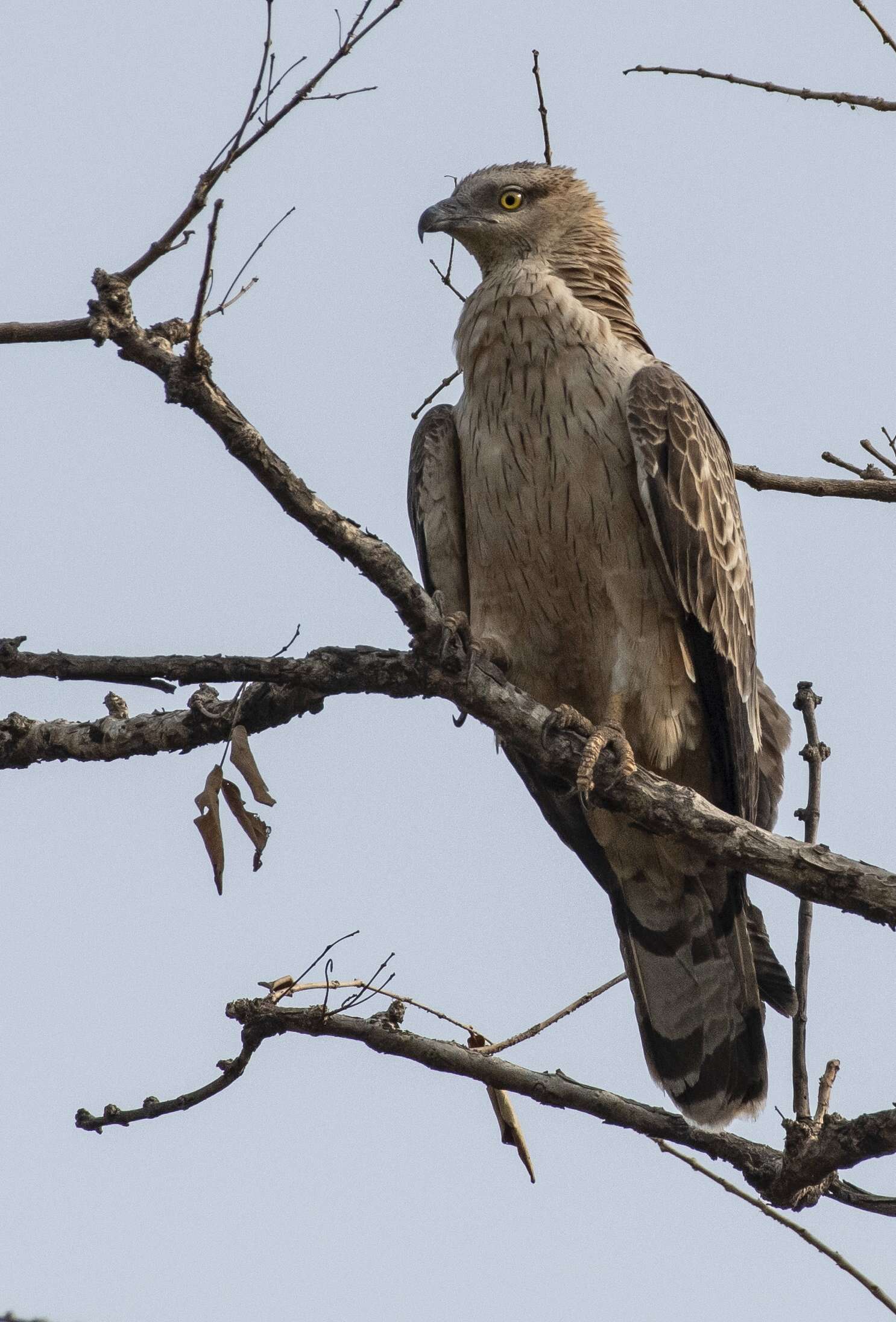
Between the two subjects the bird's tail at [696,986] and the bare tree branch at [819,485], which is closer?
the bare tree branch at [819,485]

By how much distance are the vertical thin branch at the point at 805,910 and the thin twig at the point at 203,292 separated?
2.45 m

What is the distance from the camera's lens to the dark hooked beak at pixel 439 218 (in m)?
6.64

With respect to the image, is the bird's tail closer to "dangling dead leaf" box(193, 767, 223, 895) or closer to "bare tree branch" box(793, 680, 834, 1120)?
"bare tree branch" box(793, 680, 834, 1120)

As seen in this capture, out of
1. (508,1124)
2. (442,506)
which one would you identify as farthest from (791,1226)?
(442,506)

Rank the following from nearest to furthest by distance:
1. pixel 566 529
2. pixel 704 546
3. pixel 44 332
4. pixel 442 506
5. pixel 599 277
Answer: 1. pixel 44 332
2. pixel 566 529
3. pixel 704 546
4. pixel 442 506
5. pixel 599 277

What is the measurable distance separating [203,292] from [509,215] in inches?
141

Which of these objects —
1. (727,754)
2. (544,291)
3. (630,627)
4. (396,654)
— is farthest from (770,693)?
(396,654)

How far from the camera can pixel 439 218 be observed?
21.8ft

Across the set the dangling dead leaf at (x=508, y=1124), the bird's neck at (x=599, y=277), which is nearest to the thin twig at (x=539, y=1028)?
the dangling dead leaf at (x=508, y=1124)

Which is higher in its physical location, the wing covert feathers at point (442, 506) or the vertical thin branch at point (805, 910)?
the wing covert feathers at point (442, 506)

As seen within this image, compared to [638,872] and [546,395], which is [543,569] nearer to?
[546,395]

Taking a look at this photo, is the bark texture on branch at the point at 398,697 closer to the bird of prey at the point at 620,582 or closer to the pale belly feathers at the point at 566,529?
the bird of prey at the point at 620,582

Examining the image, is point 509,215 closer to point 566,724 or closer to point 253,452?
point 566,724

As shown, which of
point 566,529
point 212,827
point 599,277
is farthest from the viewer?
point 599,277
